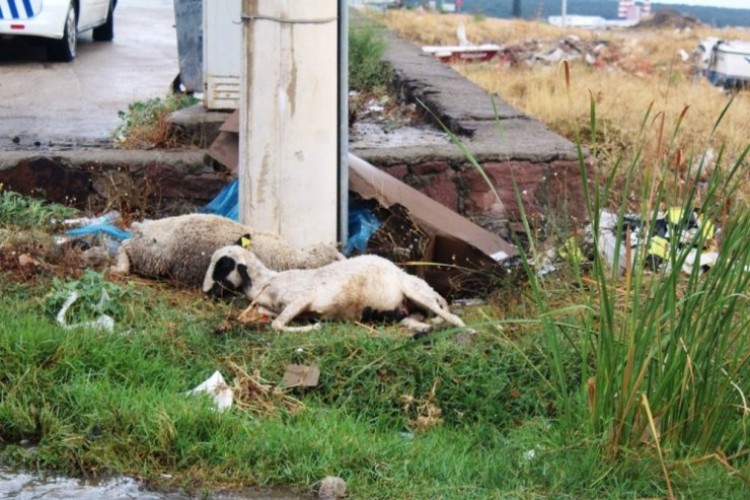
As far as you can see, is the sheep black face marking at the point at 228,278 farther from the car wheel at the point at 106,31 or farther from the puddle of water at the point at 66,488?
the car wheel at the point at 106,31

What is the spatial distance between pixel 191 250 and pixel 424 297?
114 centimetres

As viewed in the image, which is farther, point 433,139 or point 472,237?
point 433,139

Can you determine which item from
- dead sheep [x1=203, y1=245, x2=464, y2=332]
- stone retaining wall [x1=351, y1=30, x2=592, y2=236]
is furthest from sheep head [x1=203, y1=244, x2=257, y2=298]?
stone retaining wall [x1=351, y1=30, x2=592, y2=236]

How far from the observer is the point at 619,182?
8.34 metres

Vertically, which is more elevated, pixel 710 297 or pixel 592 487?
pixel 710 297

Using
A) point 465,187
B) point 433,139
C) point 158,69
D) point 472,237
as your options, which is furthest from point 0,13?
point 472,237

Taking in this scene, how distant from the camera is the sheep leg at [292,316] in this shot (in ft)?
16.9

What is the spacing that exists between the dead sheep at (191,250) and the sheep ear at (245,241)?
0.07 feet

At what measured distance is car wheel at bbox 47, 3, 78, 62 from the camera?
1219 cm

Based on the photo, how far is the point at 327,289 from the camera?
5.30 meters

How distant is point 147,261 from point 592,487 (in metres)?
2.66

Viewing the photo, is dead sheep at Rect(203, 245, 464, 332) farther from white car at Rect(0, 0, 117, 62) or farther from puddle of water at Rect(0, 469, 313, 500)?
white car at Rect(0, 0, 117, 62)

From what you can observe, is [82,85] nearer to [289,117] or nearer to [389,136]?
[389,136]

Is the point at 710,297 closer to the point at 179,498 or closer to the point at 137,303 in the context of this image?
the point at 179,498
